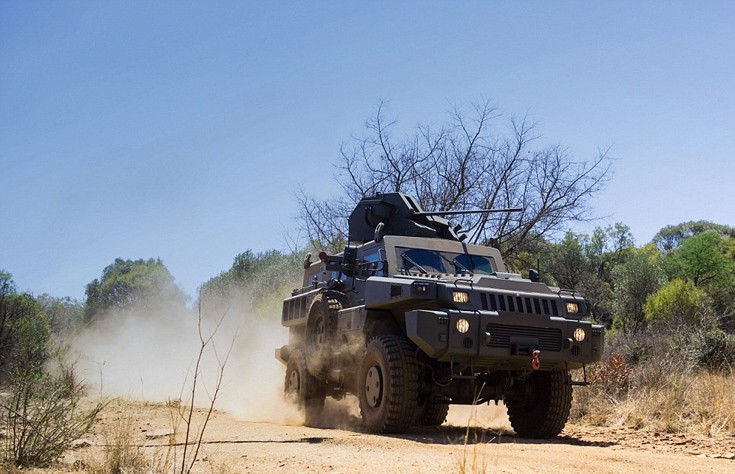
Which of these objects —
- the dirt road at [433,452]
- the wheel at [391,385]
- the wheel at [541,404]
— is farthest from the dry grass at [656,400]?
the wheel at [391,385]

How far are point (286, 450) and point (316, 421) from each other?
4.74 m

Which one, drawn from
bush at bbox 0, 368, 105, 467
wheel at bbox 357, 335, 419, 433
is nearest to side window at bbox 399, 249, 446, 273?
wheel at bbox 357, 335, 419, 433

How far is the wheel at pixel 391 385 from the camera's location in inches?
356

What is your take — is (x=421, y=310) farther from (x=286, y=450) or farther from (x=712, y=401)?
(x=712, y=401)

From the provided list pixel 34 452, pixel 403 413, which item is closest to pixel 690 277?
pixel 403 413

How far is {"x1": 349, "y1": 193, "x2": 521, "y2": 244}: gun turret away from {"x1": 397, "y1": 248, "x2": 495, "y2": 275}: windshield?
85 centimetres

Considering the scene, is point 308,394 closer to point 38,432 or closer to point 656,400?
point 656,400

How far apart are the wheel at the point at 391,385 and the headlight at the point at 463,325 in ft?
2.28

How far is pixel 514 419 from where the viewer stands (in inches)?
415

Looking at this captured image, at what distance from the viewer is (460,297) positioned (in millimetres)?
9188

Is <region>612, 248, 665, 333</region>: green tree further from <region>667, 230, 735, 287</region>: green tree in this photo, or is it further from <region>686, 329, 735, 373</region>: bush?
<region>686, 329, 735, 373</region>: bush

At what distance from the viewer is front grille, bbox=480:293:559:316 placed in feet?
30.5

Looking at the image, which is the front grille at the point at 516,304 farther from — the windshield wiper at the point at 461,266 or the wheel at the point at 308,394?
the wheel at the point at 308,394

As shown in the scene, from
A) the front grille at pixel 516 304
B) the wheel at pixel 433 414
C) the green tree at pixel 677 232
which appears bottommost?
the wheel at pixel 433 414
